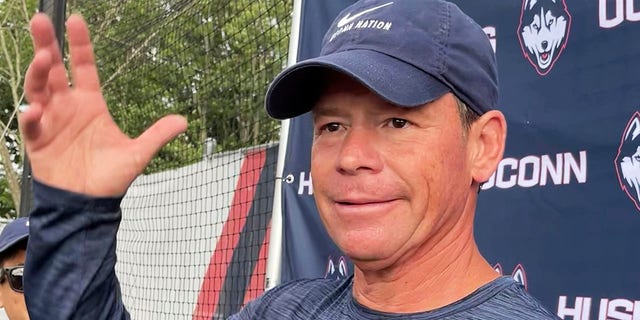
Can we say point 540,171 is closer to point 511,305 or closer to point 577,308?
point 577,308

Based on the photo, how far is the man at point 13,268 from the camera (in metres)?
2.71

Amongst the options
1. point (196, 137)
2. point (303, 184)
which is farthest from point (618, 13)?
point (196, 137)

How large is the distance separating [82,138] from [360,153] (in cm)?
38

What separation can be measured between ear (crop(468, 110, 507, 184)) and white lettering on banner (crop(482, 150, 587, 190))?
2.42 ft

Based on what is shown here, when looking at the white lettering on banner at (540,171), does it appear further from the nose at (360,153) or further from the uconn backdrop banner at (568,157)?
the nose at (360,153)

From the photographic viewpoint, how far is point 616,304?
1.80 metres

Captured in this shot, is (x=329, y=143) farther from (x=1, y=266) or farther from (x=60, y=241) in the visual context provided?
(x=1, y=266)

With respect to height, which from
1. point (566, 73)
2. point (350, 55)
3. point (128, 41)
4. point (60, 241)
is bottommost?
point (60, 241)

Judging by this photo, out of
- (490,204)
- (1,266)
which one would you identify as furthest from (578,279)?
(1,266)

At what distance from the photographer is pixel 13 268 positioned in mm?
2717

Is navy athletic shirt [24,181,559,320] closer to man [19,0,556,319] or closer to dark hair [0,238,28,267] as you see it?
man [19,0,556,319]

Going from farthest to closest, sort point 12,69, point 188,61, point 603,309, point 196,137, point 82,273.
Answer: point 12,69
point 196,137
point 188,61
point 603,309
point 82,273

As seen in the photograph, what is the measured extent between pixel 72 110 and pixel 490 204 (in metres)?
1.28

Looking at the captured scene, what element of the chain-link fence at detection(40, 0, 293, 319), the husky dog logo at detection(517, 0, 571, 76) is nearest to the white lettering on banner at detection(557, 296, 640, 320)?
the husky dog logo at detection(517, 0, 571, 76)
